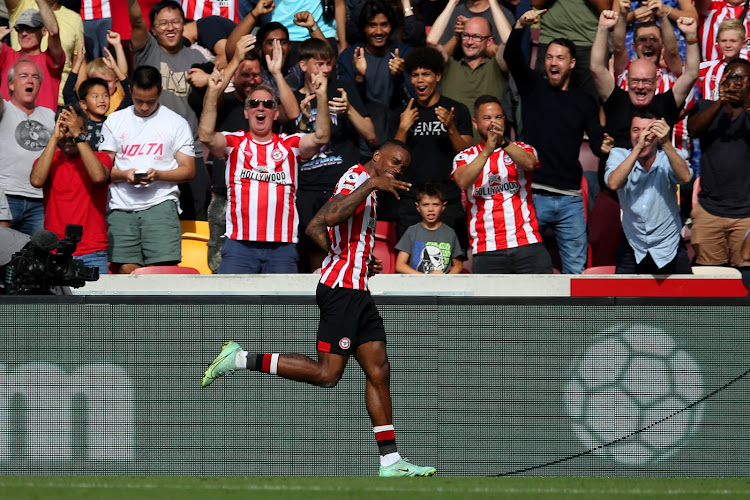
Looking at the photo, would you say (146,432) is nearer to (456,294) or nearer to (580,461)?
(456,294)

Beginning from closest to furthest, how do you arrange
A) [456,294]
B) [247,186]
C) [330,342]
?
[330,342] < [456,294] < [247,186]

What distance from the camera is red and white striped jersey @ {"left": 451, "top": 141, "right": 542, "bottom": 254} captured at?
9.66 meters

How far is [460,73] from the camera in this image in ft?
36.2

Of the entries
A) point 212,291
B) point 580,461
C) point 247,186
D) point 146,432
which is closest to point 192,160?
point 247,186

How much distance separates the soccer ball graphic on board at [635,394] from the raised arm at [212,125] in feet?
12.3

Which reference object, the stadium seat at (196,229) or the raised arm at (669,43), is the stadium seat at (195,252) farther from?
the raised arm at (669,43)

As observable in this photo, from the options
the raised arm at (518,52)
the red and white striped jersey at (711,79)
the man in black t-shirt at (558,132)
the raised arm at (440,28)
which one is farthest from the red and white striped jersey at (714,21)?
the raised arm at (440,28)

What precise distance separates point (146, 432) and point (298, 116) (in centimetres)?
370

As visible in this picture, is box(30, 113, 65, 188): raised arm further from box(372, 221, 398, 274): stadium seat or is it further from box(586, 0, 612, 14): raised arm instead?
box(586, 0, 612, 14): raised arm

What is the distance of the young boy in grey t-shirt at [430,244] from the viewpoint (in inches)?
377

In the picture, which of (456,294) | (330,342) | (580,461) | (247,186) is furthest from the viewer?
(247,186)

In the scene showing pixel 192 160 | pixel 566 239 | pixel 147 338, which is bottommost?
pixel 147 338

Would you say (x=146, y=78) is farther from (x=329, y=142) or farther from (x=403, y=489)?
(x=403, y=489)

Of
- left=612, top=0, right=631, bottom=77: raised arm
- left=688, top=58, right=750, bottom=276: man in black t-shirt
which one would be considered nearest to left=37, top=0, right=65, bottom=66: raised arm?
left=612, top=0, right=631, bottom=77: raised arm
